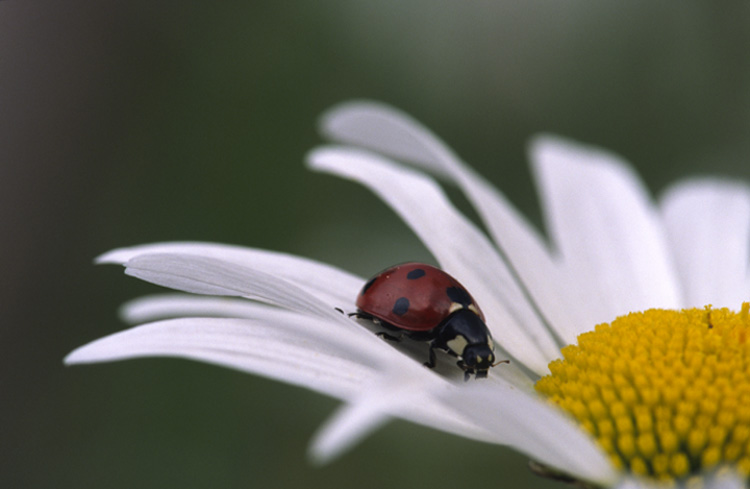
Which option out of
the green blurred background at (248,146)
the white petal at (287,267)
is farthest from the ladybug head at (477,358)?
the green blurred background at (248,146)

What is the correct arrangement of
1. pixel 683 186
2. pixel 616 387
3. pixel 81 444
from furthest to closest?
pixel 81 444 → pixel 683 186 → pixel 616 387

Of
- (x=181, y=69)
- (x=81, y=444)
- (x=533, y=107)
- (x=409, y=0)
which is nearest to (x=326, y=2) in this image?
(x=409, y=0)

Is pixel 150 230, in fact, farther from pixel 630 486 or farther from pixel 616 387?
pixel 630 486

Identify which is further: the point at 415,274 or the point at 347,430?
the point at 415,274

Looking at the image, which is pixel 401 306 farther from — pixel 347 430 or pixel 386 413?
pixel 347 430

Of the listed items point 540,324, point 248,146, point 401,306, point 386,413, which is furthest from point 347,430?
point 248,146
